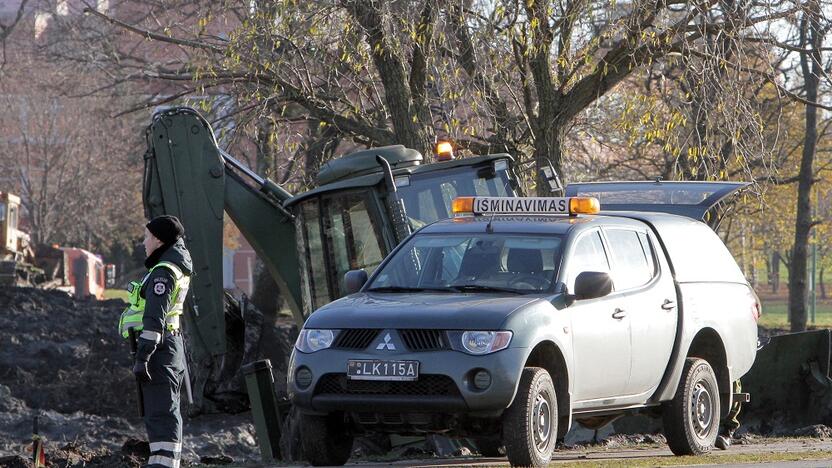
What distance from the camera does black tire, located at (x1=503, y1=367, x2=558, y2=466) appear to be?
27.3 ft

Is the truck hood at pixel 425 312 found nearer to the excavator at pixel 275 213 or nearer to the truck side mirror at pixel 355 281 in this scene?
the truck side mirror at pixel 355 281

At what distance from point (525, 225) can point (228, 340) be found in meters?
4.32

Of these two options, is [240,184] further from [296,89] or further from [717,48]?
[717,48]

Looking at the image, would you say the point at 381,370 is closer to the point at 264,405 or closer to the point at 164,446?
the point at 164,446

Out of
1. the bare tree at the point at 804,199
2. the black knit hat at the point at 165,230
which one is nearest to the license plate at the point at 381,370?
the black knit hat at the point at 165,230

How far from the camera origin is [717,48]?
15531 mm

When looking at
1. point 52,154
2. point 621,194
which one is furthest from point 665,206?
point 52,154

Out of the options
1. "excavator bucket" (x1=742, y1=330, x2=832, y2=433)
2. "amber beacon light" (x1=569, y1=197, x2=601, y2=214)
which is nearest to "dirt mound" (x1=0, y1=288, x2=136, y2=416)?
"excavator bucket" (x1=742, y1=330, x2=832, y2=433)

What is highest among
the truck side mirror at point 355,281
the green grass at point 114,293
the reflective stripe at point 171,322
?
the truck side mirror at point 355,281

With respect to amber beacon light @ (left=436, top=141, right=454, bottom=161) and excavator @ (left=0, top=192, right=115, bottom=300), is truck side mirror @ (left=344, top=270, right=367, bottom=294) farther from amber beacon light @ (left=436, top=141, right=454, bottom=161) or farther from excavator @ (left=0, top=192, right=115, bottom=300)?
excavator @ (left=0, top=192, right=115, bottom=300)

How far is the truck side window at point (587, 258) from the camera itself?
30.1ft

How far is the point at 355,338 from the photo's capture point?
8.52 m

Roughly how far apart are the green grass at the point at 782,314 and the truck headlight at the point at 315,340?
92.9 feet

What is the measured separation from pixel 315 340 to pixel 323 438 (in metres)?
0.67
